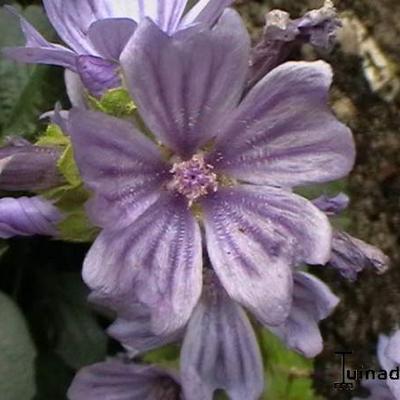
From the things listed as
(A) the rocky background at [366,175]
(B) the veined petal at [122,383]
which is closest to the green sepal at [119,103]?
(B) the veined petal at [122,383]

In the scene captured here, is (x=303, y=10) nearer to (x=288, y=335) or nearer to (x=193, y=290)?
(x=288, y=335)

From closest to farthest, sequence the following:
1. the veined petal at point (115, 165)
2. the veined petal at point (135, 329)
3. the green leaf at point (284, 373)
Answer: the veined petal at point (115, 165) < the veined petal at point (135, 329) < the green leaf at point (284, 373)

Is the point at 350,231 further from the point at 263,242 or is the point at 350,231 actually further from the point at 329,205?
the point at 263,242

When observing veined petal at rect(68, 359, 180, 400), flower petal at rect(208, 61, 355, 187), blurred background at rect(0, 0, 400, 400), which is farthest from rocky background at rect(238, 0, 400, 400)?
flower petal at rect(208, 61, 355, 187)

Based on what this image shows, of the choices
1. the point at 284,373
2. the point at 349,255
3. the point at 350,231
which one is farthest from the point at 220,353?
the point at 350,231

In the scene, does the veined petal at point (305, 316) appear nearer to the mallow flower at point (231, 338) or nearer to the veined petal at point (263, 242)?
the mallow flower at point (231, 338)

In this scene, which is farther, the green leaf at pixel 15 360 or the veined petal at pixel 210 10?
the green leaf at pixel 15 360
